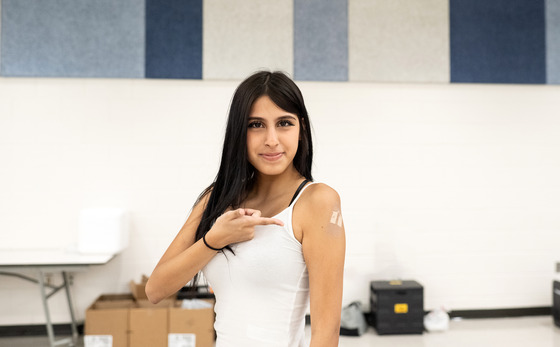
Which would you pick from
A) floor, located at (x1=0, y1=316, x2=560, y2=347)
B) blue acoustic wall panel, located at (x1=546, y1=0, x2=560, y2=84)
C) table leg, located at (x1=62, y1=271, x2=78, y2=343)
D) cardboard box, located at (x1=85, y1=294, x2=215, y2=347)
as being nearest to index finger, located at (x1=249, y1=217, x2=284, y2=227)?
cardboard box, located at (x1=85, y1=294, x2=215, y2=347)

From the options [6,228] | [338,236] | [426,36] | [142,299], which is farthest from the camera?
[426,36]

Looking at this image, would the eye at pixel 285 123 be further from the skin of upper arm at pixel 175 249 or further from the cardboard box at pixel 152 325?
the cardboard box at pixel 152 325

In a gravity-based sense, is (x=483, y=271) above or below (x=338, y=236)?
below

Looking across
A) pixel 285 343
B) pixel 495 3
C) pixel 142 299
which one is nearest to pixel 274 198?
pixel 285 343

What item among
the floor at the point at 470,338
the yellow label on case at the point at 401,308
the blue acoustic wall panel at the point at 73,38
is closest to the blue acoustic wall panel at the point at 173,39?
the blue acoustic wall panel at the point at 73,38

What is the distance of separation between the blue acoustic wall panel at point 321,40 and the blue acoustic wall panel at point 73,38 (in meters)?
1.43

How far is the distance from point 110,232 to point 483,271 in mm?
3454

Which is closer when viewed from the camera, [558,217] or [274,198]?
[274,198]

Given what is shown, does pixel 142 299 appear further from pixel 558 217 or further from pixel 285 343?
pixel 558 217

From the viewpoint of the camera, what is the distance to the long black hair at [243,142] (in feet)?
3.51

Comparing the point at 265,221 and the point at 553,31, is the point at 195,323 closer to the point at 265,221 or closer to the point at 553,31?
the point at 265,221

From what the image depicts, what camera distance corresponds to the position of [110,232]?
338 centimetres

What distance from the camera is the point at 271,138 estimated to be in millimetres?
1043

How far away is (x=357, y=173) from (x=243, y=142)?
303cm
